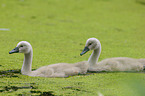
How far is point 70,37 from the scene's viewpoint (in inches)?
196

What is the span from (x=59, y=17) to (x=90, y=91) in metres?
4.38

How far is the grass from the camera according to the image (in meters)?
2.37

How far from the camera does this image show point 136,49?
4.30 metres

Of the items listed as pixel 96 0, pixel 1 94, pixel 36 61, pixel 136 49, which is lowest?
pixel 1 94

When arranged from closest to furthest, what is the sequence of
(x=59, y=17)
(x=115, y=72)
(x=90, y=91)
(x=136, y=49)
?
(x=90, y=91)
(x=115, y=72)
(x=136, y=49)
(x=59, y=17)

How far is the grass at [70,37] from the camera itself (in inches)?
93.3

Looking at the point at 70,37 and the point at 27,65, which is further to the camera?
the point at 70,37

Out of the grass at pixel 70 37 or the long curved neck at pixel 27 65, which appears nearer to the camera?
the grass at pixel 70 37

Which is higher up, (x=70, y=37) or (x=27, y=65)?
(x=70, y=37)

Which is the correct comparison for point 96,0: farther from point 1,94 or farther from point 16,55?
point 1,94

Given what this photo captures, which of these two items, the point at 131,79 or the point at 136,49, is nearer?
the point at 131,79

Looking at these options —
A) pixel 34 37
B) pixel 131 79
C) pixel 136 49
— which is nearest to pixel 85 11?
pixel 34 37

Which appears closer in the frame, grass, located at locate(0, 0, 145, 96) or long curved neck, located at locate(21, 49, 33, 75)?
grass, located at locate(0, 0, 145, 96)

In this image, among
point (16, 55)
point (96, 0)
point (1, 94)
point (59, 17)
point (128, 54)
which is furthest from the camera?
→ point (96, 0)
